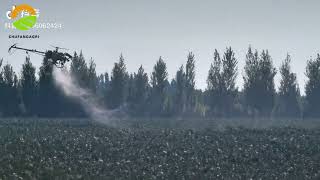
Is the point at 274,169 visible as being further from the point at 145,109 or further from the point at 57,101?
the point at 145,109

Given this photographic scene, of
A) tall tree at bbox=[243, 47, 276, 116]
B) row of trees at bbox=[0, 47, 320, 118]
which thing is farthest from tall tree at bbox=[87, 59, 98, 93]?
tall tree at bbox=[243, 47, 276, 116]

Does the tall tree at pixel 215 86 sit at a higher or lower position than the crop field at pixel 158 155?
higher

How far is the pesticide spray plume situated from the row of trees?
124 centimetres

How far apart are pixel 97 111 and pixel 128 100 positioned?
1035 centimetres

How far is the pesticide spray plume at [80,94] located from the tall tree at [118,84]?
2.92 metres

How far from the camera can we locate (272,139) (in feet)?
138

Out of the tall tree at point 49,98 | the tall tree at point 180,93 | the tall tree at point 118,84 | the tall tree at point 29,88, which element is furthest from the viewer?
the tall tree at point 180,93

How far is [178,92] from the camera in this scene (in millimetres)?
100750

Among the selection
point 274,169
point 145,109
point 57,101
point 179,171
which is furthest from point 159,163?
point 145,109

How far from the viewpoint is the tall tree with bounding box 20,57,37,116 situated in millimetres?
86769

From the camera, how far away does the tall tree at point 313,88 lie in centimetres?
9262

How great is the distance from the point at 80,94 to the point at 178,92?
18.9 metres

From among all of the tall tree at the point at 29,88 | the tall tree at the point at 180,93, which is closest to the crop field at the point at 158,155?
the tall tree at the point at 29,88

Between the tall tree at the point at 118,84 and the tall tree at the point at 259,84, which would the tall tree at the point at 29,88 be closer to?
the tall tree at the point at 118,84
